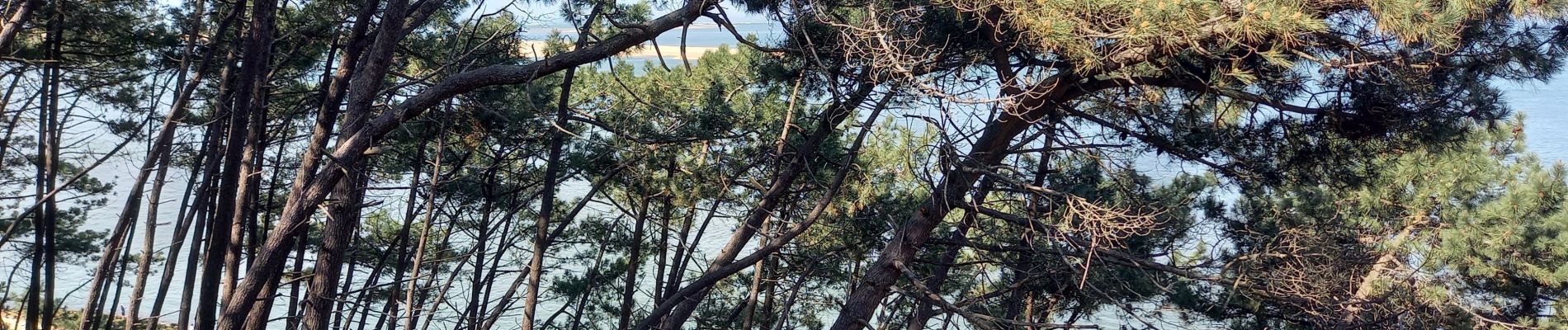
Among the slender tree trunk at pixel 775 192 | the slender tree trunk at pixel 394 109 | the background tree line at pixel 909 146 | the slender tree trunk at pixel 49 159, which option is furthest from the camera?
the slender tree trunk at pixel 49 159

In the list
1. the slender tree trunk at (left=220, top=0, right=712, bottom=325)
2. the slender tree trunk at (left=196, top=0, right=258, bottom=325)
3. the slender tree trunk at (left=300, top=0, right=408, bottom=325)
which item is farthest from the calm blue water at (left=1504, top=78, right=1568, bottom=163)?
the slender tree trunk at (left=196, top=0, right=258, bottom=325)

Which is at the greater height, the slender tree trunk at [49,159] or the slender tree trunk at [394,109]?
the slender tree trunk at [49,159]

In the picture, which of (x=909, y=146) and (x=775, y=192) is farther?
(x=775, y=192)

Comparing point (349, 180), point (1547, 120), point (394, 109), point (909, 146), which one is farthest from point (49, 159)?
point (1547, 120)

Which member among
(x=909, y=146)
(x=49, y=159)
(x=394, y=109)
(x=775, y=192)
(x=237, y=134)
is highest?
(x=49, y=159)

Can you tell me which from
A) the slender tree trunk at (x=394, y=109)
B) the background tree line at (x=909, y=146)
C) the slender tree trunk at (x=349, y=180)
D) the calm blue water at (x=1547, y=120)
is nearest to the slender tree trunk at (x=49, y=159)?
the background tree line at (x=909, y=146)

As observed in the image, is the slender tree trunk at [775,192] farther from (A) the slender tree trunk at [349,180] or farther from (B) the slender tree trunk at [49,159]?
(B) the slender tree trunk at [49,159]

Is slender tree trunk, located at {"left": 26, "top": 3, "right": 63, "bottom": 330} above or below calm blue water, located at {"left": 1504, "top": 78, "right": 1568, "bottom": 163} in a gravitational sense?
below

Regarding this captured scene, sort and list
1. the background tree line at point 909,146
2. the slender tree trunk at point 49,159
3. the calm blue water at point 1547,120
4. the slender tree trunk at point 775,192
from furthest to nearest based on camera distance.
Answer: the calm blue water at point 1547,120 → the slender tree trunk at point 49,159 → the slender tree trunk at point 775,192 → the background tree line at point 909,146

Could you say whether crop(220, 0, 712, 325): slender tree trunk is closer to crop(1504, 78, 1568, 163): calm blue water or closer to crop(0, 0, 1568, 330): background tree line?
crop(0, 0, 1568, 330): background tree line

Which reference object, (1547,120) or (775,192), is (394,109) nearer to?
(775,192)

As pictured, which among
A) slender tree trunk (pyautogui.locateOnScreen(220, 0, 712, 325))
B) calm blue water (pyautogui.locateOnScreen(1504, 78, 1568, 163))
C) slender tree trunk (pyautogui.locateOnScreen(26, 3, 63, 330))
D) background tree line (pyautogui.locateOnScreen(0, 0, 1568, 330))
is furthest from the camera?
calm blue water (pyautogui.locateOnScreen(1504, 78, 1568, 163))

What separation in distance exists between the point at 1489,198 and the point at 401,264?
30.1ft

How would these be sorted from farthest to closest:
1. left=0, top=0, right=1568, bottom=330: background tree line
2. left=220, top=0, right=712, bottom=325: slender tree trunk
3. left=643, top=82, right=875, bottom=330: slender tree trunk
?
1. left=643, top=82, right=875, bottom=330: slender tree trunk
2. left=220, top=0, right=712, bottom=325: slender tree trunk
3. left=0, top=0, right=1568, bottom=330: background tree line
